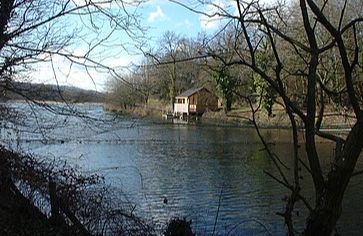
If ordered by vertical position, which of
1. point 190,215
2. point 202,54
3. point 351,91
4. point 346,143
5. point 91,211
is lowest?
point 190,215

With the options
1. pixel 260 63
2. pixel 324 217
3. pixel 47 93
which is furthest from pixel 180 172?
pixel 324 217

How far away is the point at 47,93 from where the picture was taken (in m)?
7.30

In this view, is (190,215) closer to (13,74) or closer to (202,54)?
(13,74)

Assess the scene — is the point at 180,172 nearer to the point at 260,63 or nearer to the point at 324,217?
the point at 260,63

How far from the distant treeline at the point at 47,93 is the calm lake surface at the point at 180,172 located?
0.55 ft

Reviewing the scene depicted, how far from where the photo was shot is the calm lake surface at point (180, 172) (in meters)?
8.05

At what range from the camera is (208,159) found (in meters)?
22.5

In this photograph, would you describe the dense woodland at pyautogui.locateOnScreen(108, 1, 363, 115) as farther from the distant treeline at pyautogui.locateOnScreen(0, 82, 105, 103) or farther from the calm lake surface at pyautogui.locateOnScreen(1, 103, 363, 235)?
the calm lake surface at pyautogui.locateOnScreen(1, 103, 363, 235)

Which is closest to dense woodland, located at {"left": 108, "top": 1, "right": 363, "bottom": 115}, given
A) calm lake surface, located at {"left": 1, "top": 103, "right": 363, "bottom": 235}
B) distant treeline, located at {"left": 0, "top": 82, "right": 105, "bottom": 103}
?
distant treeline, located at {"left": 0, "top": 82, "right": 105, "bottom": 103}

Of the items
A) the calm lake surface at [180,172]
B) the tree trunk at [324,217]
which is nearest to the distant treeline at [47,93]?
the calm lake surface at [180,172]

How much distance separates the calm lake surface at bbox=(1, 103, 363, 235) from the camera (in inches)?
317

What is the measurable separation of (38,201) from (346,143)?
643 cm

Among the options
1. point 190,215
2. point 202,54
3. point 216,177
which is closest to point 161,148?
point 216,177

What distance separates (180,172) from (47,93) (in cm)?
1187
